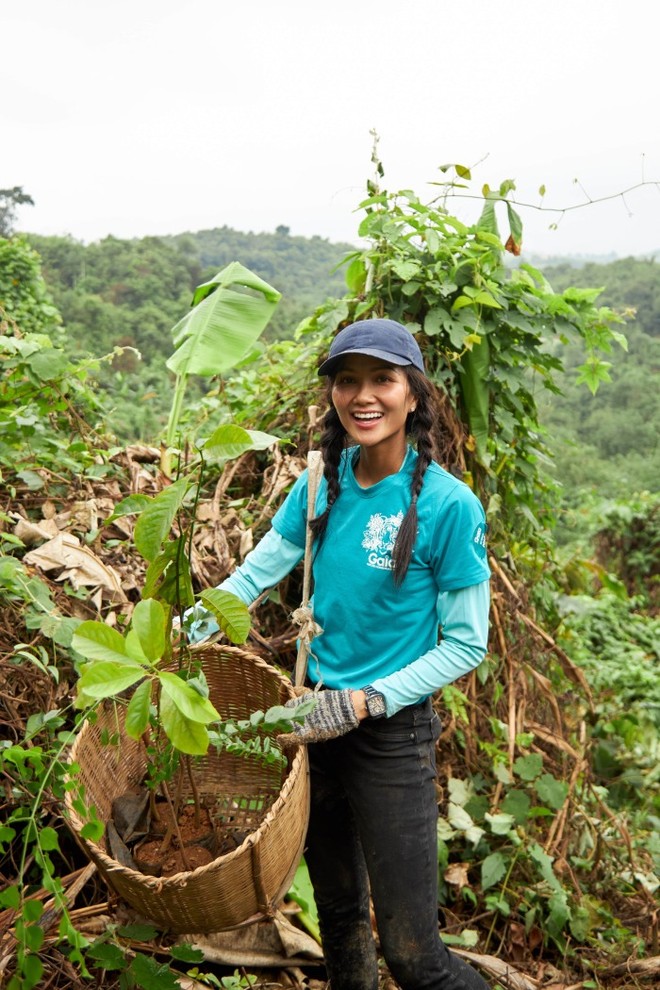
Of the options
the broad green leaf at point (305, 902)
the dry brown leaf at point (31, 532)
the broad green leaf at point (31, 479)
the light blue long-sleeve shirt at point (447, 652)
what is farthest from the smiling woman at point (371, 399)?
the broad green leaf at point (305, 902)

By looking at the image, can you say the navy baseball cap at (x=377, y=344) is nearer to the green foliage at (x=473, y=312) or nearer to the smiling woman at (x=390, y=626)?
→ the smiling woman at (x=390, y=626)

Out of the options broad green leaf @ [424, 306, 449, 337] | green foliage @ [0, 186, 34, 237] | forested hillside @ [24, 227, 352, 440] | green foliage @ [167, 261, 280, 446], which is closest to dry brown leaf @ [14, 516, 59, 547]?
green foliage @ [167, 261, 280, 446]

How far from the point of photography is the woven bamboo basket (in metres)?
1.39

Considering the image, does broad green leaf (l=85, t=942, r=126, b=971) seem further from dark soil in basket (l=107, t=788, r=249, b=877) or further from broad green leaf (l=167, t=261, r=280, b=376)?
broad green leaf (l=167, t=261, r=280, b=376)

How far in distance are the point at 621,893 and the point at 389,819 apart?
1.62m

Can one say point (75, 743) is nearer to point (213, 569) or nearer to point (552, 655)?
point (213, 569)

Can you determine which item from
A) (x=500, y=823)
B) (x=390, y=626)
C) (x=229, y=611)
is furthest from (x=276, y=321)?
(x=229, y=611)

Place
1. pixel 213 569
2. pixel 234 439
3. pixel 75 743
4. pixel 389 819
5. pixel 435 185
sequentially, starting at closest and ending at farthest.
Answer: pixel 234 439
pixel 75 743
pixel 389 819
pixel 213 569
pixel 435 185

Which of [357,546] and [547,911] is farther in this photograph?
[547,911]

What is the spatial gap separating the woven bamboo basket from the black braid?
0.36m

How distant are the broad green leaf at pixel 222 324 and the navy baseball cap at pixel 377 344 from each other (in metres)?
0.24

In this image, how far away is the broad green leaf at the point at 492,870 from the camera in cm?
256

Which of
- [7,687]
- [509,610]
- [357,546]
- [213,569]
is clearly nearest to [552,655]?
[509,610]

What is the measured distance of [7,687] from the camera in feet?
6.73
